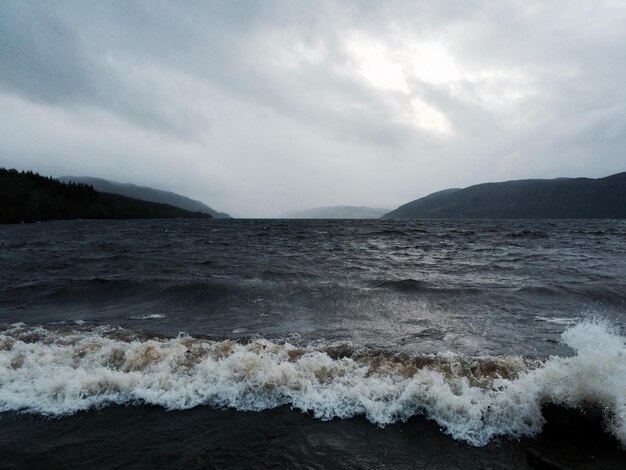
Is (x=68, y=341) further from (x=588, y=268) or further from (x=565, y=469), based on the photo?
(x=588, y=268)

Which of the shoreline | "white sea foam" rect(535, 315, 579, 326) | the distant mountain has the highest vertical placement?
the distant mountain

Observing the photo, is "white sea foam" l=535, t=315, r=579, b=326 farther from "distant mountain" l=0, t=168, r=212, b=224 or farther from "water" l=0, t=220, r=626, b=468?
"distant mountain" l=0, t=168, r=212, b=224

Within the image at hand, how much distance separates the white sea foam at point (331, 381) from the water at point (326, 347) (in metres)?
0.03

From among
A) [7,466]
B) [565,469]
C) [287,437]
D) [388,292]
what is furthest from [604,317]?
[7,466]

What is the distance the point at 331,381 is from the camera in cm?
865

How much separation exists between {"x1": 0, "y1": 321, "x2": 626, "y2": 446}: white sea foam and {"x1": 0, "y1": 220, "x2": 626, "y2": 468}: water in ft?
0.11

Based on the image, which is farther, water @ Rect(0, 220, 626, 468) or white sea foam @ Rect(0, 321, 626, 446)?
water @ Rect(0, 220, 626, 468)

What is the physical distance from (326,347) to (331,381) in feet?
8.20

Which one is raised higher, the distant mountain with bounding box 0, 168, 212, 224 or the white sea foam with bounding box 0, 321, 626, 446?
the distant mountain with bounding box 0, 168, 212, 224

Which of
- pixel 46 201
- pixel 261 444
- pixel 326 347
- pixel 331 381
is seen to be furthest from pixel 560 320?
pixel 46 201

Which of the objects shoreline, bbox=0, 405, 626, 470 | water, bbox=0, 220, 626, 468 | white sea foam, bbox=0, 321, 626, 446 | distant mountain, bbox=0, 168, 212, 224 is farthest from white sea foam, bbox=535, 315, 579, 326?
distant mountain, bbox=0, 168, 212, 224

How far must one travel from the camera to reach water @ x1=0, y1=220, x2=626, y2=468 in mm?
7355

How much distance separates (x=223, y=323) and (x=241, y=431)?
7.72m

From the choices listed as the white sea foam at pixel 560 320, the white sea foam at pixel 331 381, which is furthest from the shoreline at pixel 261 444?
the white sea foam at pixel 560 320
